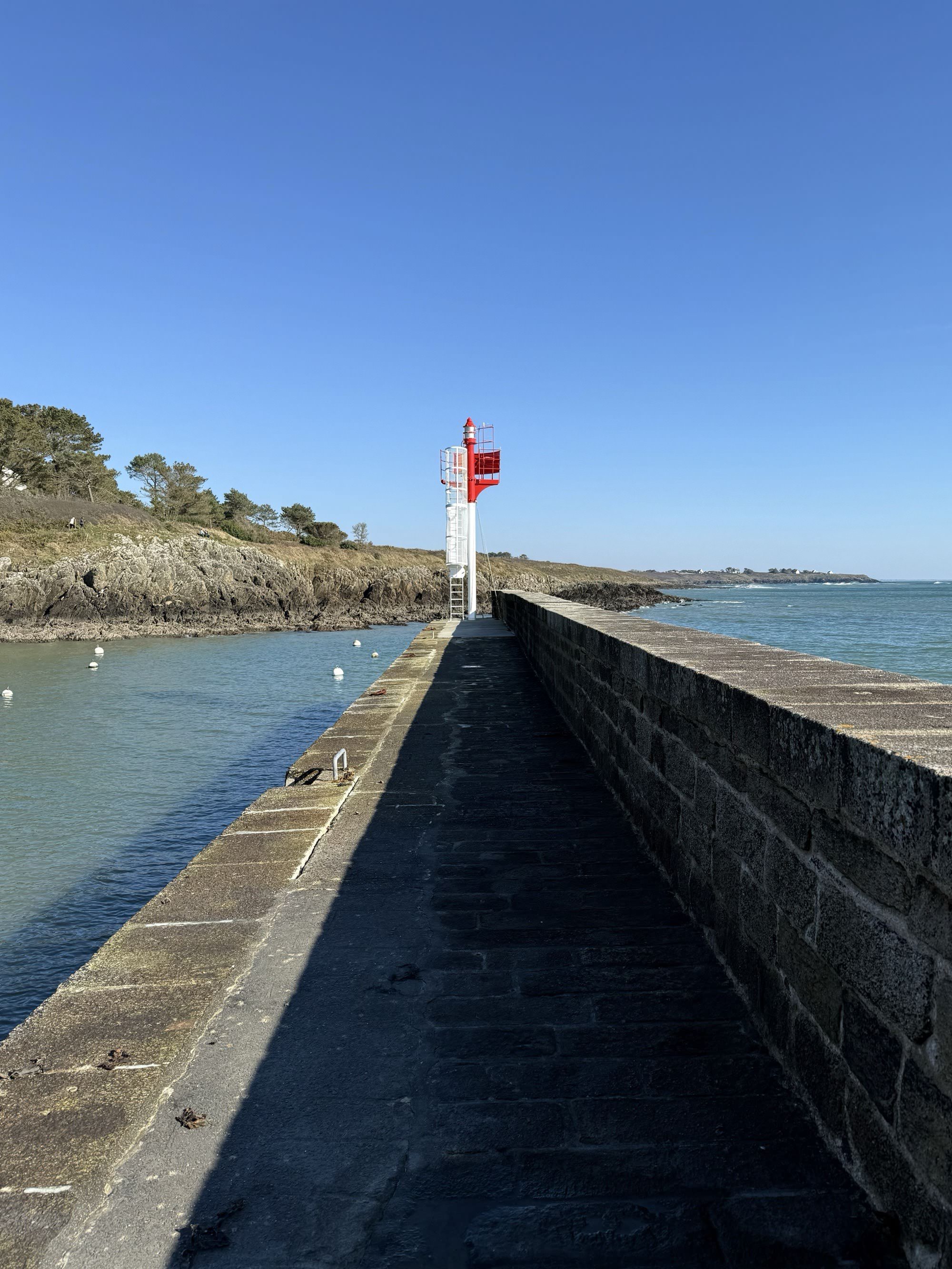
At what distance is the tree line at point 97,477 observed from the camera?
6197 cm

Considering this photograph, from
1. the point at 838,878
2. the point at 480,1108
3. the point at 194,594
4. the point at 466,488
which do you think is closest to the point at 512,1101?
the point at 480,1108

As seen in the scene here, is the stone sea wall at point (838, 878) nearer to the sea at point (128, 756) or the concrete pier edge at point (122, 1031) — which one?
the concrete pier edge at point (122, 1031)

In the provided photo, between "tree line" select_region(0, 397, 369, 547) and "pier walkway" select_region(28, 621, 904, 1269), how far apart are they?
6636 cm

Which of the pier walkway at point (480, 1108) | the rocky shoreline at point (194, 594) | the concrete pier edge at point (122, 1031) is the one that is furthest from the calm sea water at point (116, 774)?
the rocky shoreline at point (194, 594)

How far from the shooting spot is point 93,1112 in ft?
6.91

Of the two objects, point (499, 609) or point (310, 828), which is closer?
point (310, 828)

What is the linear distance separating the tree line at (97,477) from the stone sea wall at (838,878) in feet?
219

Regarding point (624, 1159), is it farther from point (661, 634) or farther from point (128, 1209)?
point (661, 634)

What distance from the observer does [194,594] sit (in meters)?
44.7

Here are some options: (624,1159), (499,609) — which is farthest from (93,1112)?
(499,609)

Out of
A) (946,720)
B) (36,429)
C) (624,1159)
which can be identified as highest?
(36,429)

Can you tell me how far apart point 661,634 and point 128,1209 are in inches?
161

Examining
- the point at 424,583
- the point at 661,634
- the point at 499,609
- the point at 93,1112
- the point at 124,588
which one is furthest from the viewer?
the point at 424,583

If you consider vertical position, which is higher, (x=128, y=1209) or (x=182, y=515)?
(x=182, y=515)
